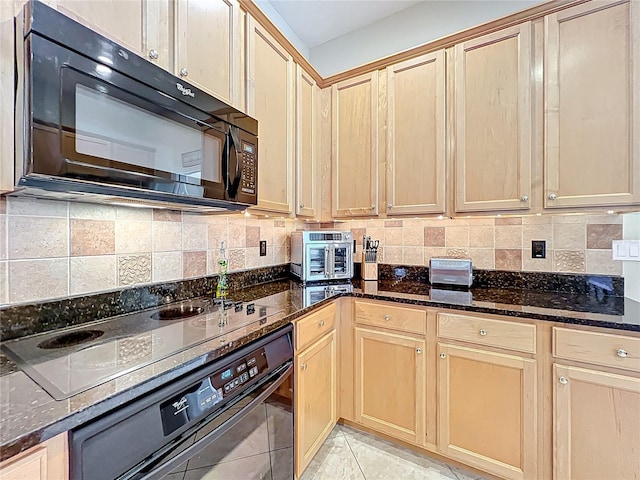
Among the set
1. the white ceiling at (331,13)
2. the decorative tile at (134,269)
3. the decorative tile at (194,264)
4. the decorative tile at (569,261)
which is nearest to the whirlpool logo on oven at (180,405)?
the decorative tile at (134,269)

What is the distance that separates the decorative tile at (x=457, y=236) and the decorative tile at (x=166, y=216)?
1.68 meters

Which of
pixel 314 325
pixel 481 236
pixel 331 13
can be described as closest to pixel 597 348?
pixel 481 236

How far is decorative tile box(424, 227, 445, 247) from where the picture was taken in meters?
2.06

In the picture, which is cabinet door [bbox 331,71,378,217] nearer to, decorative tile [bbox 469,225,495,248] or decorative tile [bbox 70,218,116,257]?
decorative tile [bbox 469,225,495,248]

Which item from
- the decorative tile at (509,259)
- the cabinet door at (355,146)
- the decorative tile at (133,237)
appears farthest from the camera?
the cabinet door at (355,146)

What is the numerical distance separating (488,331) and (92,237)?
1747 millimetres

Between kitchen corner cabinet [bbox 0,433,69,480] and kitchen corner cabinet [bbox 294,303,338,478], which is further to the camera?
kitchen corner cabinet [bbox 294,303,338,478]

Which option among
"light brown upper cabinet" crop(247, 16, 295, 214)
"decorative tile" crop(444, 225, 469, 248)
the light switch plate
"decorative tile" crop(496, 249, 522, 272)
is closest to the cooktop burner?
"light brown upper cabinet" crop(247, 16, 295, 214)

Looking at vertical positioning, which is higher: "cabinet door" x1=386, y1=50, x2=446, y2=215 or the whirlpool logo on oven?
"cabinet door" x1=386, y1=50, x2=446, y2=215

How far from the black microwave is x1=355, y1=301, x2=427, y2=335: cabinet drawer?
100 cm

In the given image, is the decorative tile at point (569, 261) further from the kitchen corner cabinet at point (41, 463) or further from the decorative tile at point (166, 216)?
the kitchen corner cabinet at point (41, 463)

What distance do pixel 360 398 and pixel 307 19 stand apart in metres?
2.64

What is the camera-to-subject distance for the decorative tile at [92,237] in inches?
43.3

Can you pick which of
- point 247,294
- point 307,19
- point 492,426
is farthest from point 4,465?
point 307,19
